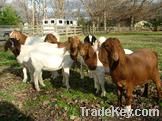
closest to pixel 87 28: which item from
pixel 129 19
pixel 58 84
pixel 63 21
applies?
pixel 63 21

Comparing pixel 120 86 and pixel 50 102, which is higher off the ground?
pixel 120 86

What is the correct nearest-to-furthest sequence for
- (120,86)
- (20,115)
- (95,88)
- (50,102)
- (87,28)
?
(120,86) < (20,115) < (50,102) < (95,88) < (87,28)

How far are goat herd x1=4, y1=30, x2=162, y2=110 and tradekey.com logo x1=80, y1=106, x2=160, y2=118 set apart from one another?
152 millimetres

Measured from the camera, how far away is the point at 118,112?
7289mm

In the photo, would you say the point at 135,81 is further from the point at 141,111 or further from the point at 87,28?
the point at 87,28

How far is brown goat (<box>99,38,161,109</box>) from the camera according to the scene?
6.87 metres

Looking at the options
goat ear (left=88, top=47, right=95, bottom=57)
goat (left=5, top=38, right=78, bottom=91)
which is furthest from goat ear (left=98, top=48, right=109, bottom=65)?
goat (left=5, top=38, right=78, bottom=91)

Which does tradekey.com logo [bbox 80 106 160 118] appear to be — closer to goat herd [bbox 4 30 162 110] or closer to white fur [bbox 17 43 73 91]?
goat herd [bbox 4 30 162 110]

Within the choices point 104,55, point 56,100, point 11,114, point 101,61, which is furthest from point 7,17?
point 104,55

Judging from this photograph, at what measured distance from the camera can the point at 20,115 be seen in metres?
7.72

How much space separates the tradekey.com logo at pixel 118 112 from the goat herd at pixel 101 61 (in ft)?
0.50

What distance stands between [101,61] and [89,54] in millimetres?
974

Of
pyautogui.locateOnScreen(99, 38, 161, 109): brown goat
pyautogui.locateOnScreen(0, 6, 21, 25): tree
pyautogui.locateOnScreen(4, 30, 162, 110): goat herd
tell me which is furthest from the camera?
pyautogui.locateOnScreen(0, 6, 21, 25): tree

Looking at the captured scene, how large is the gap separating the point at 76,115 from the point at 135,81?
1418 mm
